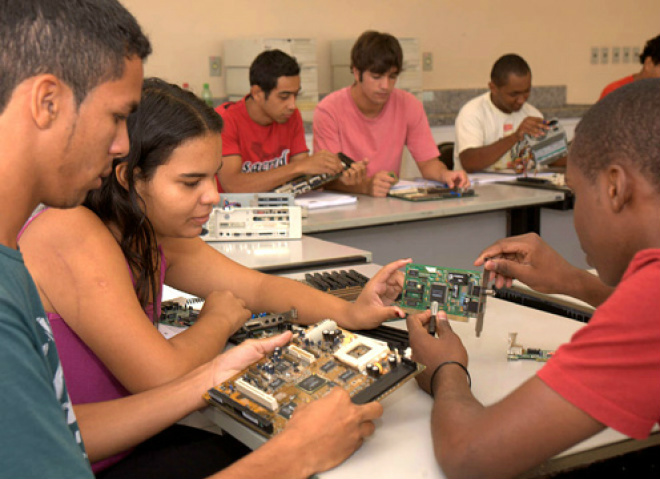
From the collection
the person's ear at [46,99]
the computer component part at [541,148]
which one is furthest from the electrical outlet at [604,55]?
the person's ear at [46,99]

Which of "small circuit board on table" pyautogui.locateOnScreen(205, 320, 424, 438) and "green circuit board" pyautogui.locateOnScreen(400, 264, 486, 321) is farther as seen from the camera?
"green circuit board" pyautogui.locateOnScreen(400, 264, 486, 321)

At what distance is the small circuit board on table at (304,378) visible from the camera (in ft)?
3.80

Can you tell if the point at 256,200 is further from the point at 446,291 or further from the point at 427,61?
the point at 427,61

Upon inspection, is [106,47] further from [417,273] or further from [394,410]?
[417,273]

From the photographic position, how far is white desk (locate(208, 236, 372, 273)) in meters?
2.31

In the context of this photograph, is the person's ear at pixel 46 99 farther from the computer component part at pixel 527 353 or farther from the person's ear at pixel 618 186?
the computer component part at pixel 527 353

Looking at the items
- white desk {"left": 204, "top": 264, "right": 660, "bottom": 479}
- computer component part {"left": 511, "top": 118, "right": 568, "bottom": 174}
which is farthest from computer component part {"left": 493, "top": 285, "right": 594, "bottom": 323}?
computer component part {"left": 511, "top": 118, "right": 568, "bottom": 174}

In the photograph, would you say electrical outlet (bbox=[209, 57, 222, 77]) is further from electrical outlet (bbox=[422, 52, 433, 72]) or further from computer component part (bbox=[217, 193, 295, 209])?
computer component part (bbox=[217, 193, 295, 209])

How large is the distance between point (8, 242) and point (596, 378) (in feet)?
2.52

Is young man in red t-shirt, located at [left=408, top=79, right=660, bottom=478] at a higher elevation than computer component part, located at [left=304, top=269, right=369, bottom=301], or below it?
higher

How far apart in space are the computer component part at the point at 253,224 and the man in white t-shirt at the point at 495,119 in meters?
1.95

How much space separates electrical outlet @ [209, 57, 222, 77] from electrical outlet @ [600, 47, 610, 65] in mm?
3981

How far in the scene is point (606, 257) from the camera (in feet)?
3.55

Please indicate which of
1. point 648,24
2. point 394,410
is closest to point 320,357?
point 394,410
